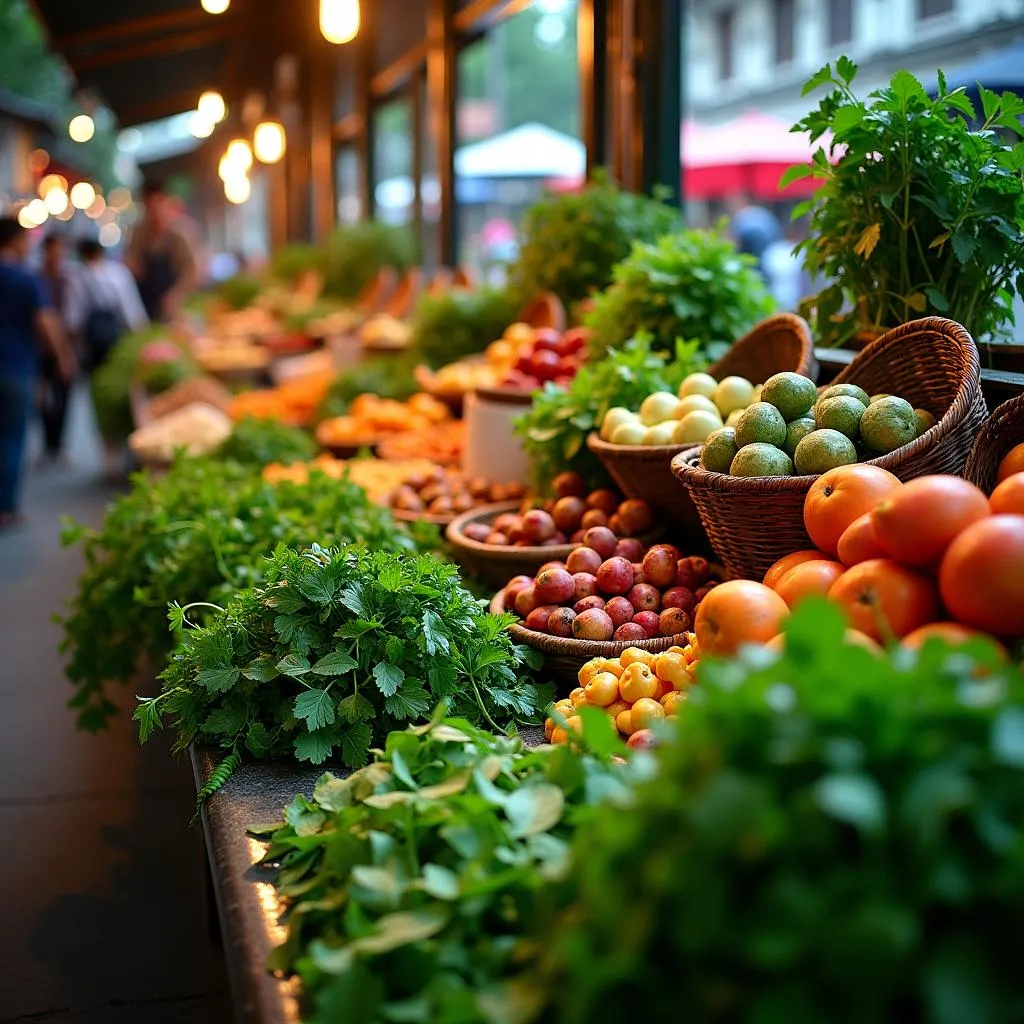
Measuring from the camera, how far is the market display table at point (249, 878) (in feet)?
4.46

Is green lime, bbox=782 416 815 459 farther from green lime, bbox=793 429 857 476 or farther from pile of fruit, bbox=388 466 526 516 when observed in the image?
pile of fruit, bbox=388 466 526 516

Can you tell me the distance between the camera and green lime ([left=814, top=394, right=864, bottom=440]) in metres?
2.10

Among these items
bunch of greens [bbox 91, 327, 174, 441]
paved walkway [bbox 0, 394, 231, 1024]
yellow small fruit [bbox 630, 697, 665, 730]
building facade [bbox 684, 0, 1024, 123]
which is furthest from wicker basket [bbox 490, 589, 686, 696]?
bunch of greens [bbox 91, 327, 174, 441]

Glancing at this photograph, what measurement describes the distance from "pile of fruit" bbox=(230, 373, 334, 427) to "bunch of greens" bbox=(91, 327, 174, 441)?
4.57 ft

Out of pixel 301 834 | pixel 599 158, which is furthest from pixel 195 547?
pixel 599 158

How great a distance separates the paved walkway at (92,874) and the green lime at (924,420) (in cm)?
190

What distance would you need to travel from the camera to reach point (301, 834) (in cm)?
161

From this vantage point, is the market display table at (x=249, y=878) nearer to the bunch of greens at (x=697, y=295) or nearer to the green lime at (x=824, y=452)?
the green lime at (x=824, y=452)

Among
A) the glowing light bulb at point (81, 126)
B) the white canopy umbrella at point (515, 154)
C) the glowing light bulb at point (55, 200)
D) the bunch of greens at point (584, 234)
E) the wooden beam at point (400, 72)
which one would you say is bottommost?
the bunch of greens at point (584, 234)

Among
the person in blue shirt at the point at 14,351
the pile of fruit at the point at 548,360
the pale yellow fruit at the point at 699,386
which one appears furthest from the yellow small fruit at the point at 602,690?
the person in blue shirt at the point at 14,351

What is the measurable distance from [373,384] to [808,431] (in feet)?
13.8

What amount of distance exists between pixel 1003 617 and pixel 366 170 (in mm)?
12211

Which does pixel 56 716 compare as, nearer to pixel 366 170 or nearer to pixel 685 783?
pixel 685 783

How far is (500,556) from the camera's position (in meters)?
2.77
